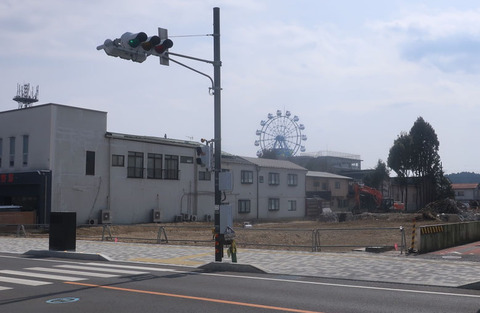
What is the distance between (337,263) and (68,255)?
990 cm

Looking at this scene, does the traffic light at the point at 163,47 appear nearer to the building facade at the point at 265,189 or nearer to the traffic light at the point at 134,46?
the traffic light at the point at 134,46

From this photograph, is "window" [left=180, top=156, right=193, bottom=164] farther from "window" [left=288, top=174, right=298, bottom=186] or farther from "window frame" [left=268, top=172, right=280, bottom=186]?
"window" [left=288, top=174, right=298, bottom=186]

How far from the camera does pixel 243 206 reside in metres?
60.1

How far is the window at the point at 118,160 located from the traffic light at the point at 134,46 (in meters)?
32.8

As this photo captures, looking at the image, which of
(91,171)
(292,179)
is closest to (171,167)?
(91,171)

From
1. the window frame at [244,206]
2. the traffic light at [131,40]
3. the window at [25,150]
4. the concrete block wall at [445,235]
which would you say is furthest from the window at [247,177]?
the traffic light at [131,40]

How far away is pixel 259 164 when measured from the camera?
63.5 m

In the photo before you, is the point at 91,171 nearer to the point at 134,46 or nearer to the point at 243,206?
the point at 243,206

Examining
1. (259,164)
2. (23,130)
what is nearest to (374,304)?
(23,130)

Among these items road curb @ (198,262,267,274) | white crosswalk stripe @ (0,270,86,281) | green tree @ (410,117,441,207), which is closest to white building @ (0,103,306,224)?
white crosswalk stripe @ (0,270,86,281)

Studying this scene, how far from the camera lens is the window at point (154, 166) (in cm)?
4962

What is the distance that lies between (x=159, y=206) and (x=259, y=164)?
17.0 meters

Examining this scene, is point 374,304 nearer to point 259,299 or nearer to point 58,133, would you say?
point 259,299

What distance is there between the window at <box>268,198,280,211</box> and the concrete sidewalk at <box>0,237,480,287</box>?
135 ft
